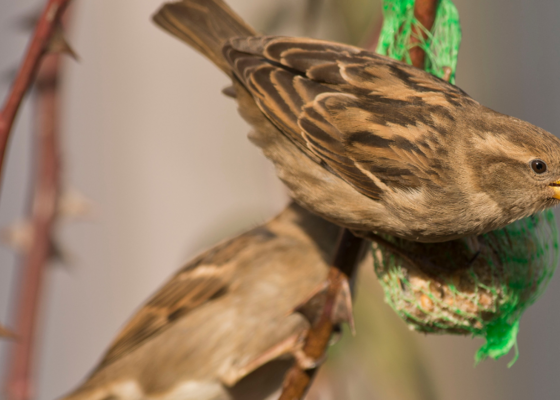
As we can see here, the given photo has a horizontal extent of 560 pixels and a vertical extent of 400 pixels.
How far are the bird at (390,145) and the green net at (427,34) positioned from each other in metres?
0.13

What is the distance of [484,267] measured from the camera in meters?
1.48

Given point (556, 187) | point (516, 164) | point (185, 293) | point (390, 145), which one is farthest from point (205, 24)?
point (556, 187)

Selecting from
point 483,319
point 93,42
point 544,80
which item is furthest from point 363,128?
point 544,80

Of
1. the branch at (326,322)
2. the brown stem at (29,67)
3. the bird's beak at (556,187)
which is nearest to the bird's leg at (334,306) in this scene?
the branch at (326,322)

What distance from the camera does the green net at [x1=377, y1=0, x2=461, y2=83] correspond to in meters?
1.60

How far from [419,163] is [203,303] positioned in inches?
42.3

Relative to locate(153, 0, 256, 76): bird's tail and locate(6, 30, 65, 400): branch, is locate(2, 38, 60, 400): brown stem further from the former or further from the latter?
locate(153, 0, 256, 76): bird's tail

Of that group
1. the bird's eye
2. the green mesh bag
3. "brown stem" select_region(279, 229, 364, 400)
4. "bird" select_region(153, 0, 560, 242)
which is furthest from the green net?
"brown stem" select_region(279, 229, 364, 400)

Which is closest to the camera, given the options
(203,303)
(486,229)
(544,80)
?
(486,229)

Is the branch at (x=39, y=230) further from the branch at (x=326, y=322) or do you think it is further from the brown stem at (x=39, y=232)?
the branch at (x=326, y=322)

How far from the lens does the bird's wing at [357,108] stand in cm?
148

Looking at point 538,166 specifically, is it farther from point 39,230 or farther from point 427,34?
point 39,230

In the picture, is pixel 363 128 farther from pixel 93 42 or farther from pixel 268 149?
pixel 93 42

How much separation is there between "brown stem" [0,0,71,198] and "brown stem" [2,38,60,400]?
0.89 ft
